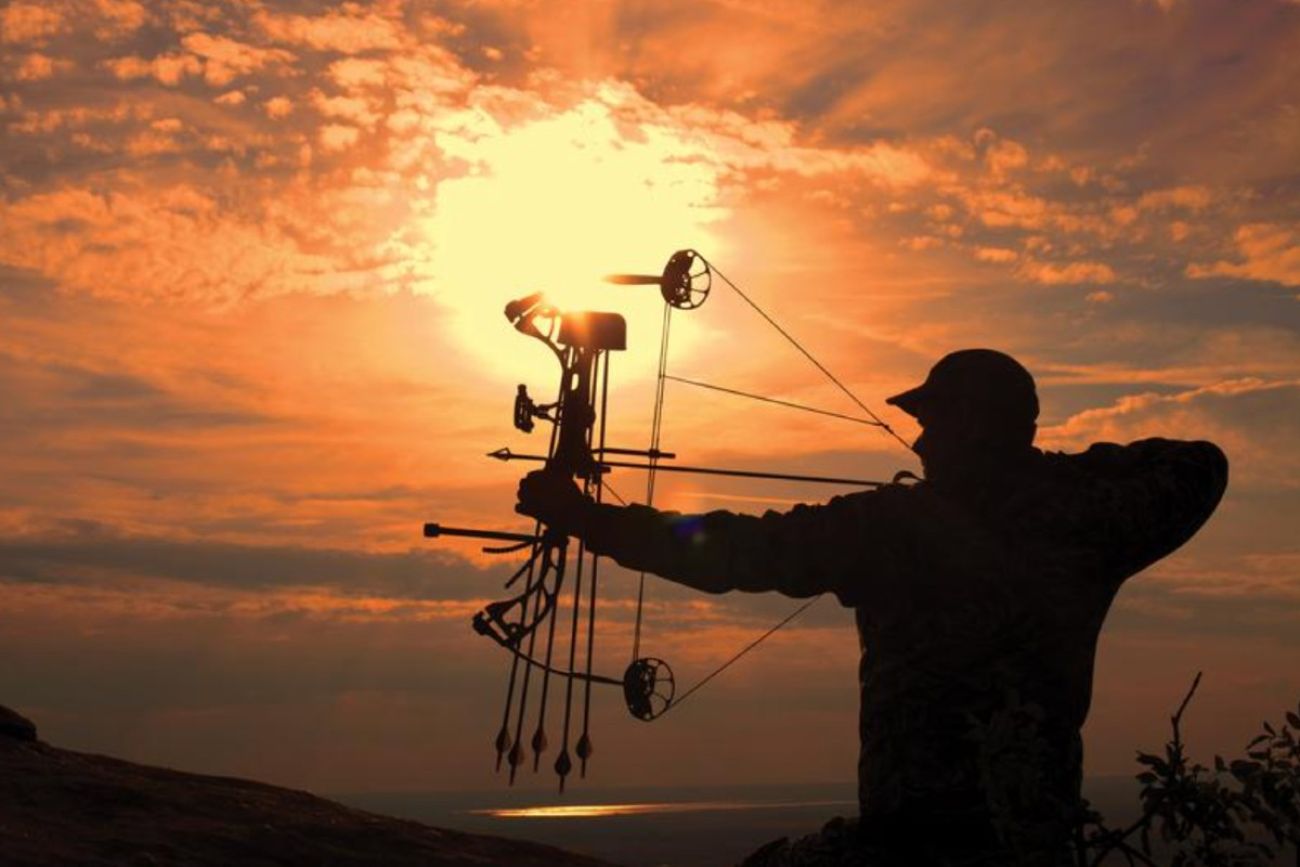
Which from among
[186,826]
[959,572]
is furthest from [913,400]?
[186,826]

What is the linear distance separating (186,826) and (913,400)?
6.56 meters


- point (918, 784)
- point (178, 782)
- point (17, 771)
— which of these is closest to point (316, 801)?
point (178, 782)

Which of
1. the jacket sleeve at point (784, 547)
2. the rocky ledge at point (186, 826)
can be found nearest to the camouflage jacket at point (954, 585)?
the jacket sleeve at point (784, 547)

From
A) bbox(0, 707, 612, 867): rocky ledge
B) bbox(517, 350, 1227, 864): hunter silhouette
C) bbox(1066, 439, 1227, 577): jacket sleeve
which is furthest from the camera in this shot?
bbox(0, 707, 612, 867): rocky ledge

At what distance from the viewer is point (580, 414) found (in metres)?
9.72

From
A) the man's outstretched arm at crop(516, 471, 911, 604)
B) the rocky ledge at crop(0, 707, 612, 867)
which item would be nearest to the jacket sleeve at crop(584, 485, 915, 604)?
the man's outstretched arm at crop(516, 471, 911, 604)

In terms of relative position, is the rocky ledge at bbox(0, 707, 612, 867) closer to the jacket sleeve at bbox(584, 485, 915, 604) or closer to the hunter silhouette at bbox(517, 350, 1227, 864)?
the jacket sleeve at bbox(584, 485, 915, 604)

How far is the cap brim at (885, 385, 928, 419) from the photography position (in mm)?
7023

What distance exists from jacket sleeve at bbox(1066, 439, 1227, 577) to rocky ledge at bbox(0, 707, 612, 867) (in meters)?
6.16

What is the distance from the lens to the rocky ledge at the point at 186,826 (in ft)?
31.7

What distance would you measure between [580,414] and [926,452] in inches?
128

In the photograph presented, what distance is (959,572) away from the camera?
6578 mm

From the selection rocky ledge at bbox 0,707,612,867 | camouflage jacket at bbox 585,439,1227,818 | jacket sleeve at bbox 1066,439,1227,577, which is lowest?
rocky ledge at bbox 0,707,612,867

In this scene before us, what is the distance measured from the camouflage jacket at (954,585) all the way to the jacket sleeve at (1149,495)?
0.01m
